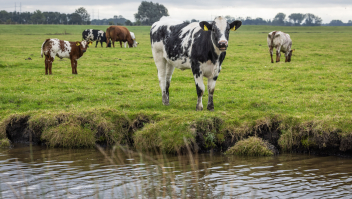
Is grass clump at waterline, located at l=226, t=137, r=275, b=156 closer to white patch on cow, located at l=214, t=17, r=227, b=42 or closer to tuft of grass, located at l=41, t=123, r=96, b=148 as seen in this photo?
white patch on cow, located at l=214, t=17, r=227, b=42

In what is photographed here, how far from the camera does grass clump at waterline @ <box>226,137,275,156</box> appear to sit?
9190 millimetres

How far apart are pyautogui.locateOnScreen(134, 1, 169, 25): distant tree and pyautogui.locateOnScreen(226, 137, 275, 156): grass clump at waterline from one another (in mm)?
145212

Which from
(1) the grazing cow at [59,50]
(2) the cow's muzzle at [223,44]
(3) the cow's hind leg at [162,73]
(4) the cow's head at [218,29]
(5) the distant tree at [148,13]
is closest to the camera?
(2) the cow's muzzle at [223,44]

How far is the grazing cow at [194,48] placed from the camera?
407 inches

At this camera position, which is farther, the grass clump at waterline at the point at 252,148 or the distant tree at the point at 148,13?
the distant tree at the point at 148,13

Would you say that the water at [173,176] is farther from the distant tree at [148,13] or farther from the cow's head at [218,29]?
the distant tree at [148,13]

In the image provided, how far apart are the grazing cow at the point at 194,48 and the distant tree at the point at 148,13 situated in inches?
5574

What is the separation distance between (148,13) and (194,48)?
14462 centimetres

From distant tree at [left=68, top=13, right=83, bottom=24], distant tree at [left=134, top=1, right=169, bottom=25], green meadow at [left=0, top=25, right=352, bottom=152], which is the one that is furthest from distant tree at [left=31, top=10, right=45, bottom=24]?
green meadow at [left=0, top=25, right=352, bottom=152]

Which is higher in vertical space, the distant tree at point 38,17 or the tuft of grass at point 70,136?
the distant tree at point 38,17

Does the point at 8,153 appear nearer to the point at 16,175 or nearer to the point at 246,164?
the point at 16,175

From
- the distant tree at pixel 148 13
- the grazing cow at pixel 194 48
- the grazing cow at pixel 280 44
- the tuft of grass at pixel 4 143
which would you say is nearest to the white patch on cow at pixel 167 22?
the grazing cow at pixel 194 48

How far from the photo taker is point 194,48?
10.8 m

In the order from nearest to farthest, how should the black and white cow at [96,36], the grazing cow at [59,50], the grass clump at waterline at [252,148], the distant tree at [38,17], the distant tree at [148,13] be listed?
the grass clump at waterline at [252,148], the grazing cow at [59,50], the black and white cow at [96,36], the distant tree at [38,17], the distant tree at [148,13]
